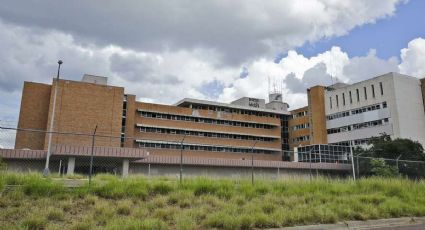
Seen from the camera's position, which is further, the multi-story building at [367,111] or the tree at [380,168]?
the multi-story building at [367,111]

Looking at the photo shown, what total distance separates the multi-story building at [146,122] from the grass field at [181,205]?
1613 inches

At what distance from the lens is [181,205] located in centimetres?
1053

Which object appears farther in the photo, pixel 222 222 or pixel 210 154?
pixel 210 154

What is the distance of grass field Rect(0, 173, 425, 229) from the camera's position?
333 inches

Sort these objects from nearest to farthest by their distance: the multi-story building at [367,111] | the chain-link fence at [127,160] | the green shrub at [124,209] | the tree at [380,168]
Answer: the green shrub at [124,209] < the tree at [380,168] < the chain-link fence at [127,160] < the multi-story building at [367,111]

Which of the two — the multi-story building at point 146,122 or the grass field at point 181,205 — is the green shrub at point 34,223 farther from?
the multi-story building at point 146,122

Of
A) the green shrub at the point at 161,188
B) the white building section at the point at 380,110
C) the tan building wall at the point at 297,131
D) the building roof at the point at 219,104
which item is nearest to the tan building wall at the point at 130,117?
the building roof at the point at 219,104

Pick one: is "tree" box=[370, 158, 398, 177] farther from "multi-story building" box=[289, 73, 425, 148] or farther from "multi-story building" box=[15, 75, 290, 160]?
"multi-story building" box=[289, 73, 425, 148]

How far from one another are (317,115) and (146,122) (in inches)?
1513

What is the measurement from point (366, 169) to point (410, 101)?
4394cm

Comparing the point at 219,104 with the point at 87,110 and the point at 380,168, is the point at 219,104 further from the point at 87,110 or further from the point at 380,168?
the point at 380,168

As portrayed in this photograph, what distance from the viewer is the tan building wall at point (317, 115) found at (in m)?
80.9

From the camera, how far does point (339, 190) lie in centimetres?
1445

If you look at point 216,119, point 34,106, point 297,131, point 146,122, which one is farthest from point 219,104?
point 34,106
